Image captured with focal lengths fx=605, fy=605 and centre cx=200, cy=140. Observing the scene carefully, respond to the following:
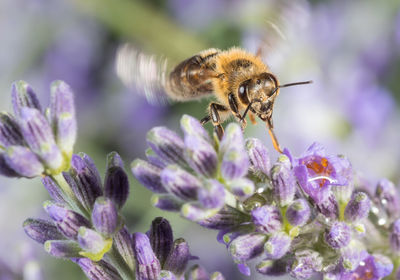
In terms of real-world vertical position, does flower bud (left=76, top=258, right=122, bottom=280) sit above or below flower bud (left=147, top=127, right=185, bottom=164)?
below

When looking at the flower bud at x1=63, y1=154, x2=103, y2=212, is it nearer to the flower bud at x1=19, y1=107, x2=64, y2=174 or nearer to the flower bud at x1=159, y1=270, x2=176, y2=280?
the flower bud at x1=19, y1=107, x2=64, y2=174

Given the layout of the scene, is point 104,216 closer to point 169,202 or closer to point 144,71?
point 169,202

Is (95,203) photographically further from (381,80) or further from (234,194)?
(381,80)

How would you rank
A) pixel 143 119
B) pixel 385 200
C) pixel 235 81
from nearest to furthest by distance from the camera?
pixel 385 200, pixel 235 81, pixel 143 119

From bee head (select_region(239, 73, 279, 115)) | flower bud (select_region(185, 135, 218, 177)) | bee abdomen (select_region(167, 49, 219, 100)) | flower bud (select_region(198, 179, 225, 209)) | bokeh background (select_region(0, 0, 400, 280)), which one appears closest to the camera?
flower bud (select_region(198, 179, 225, 209))

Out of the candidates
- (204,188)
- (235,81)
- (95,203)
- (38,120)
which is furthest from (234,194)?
(235,81)

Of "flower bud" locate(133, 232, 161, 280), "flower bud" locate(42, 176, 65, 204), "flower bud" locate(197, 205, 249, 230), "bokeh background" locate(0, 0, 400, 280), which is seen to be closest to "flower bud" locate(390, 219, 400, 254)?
"flower bud" locate(197, 205, 249, 230)
